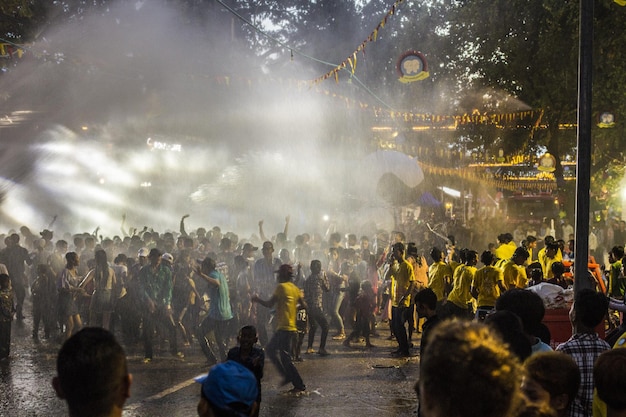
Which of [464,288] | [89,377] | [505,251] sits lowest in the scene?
[89,377]

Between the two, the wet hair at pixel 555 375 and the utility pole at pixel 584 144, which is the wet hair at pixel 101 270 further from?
the wet hair at pixel 555 375

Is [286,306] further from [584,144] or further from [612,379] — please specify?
[612,379]

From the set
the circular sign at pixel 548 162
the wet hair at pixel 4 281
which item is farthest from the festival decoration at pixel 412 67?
the circular sign at pixel 548 162

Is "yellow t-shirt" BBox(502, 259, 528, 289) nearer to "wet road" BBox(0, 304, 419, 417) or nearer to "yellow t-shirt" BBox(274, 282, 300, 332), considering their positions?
"wet road" BBox(0, 304, 419, 417)

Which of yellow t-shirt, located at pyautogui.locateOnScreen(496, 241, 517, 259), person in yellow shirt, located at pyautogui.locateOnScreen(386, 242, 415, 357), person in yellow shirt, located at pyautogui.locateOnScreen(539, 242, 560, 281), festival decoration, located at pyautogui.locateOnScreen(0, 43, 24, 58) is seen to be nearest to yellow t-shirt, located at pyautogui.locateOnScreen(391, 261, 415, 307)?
person in yellow shirt, located at pyautogui.locateOnScreen(386, 242, 415, 357)

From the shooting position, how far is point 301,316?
37.3 feet

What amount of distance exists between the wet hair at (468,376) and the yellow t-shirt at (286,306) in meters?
Answer: 7.10

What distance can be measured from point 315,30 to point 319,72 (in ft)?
15.1

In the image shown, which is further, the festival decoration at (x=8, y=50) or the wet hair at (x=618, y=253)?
the festival decoration at (x=8, y=50)

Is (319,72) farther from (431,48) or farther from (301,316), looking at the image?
(301,316)

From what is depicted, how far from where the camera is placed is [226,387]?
3.10m

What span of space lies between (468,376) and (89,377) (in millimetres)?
1456

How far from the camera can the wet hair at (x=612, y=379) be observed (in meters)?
3.23

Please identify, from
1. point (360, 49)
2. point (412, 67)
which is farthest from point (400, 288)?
point (360, 49)
